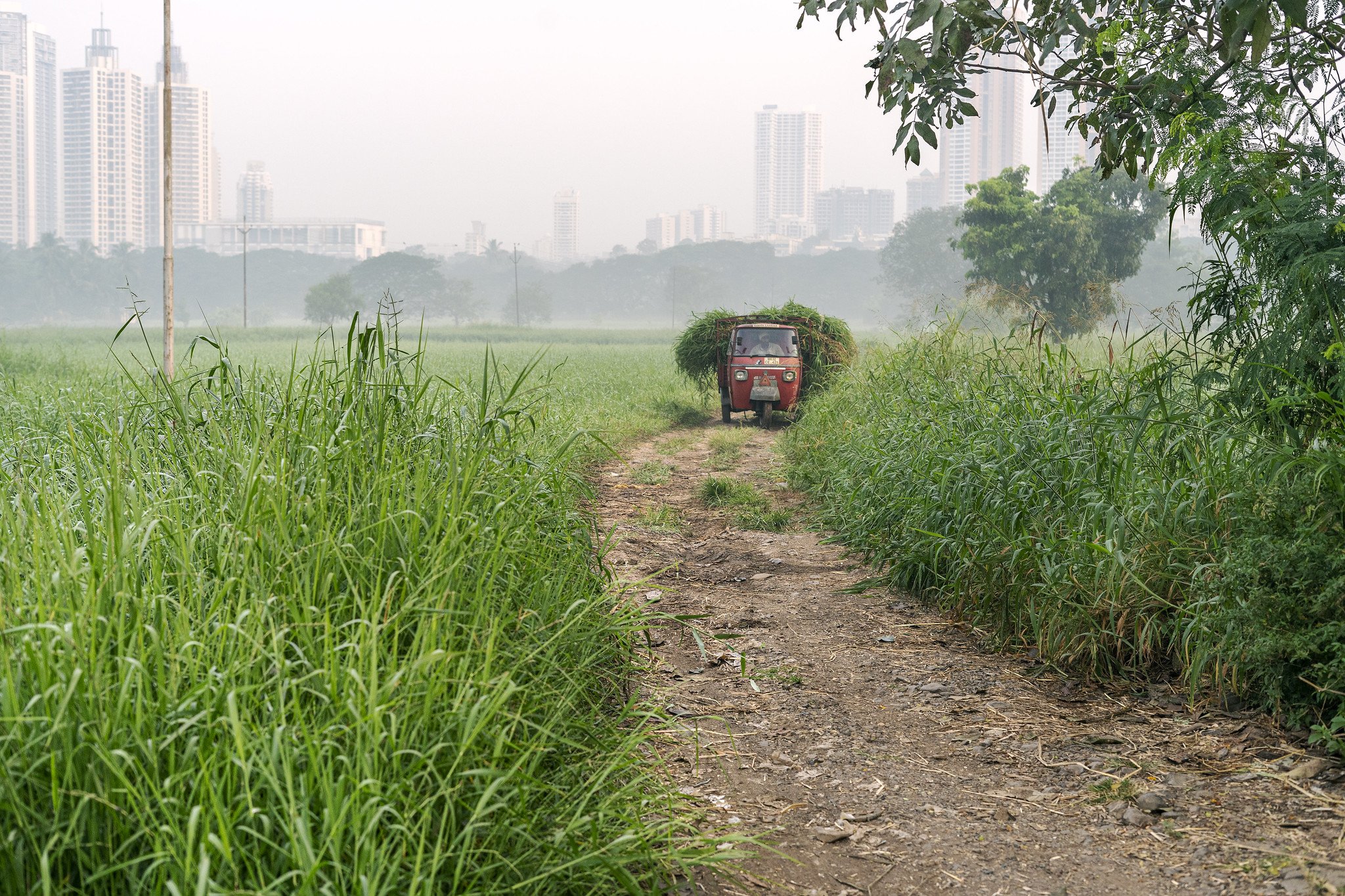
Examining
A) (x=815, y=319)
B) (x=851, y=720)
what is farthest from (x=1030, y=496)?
(x=815, y=319)

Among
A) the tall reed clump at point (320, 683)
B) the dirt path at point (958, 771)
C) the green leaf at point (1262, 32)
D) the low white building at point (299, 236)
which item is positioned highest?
the low white building at point (299, 236)

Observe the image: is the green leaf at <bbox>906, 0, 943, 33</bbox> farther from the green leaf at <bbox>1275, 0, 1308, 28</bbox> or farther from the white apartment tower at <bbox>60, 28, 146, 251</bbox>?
the white apartment tower at <bbox>60, 28, 146, 251</bbox>

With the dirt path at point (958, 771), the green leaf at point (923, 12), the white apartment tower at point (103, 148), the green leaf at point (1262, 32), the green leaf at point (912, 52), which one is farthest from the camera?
the white apartment tower at point (103, 148)

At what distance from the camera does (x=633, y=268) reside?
428 ft

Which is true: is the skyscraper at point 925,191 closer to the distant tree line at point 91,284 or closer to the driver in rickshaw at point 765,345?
the distant tree line at point 91,284

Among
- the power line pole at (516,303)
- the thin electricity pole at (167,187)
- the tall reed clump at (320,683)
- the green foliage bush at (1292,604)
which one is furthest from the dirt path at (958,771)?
the power line pole at (516,303)

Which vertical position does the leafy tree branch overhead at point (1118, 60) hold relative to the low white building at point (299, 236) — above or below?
below

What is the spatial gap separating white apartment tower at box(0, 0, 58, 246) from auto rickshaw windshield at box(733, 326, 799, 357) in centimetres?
15517

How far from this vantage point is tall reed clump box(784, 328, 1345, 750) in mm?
3480

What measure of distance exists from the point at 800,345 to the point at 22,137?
177m

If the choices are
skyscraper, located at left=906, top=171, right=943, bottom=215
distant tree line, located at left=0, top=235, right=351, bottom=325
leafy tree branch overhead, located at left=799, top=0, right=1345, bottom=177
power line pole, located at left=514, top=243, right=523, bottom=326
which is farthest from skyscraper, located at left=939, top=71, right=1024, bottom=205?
leafy tree branch overhead, located at left=799, top=0, right=1345, bottom=177

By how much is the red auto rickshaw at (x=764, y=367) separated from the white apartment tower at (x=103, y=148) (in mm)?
140022

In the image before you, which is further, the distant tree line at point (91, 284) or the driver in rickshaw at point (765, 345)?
the distant tree line at point (91, 284)

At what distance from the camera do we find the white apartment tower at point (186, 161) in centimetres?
14400
